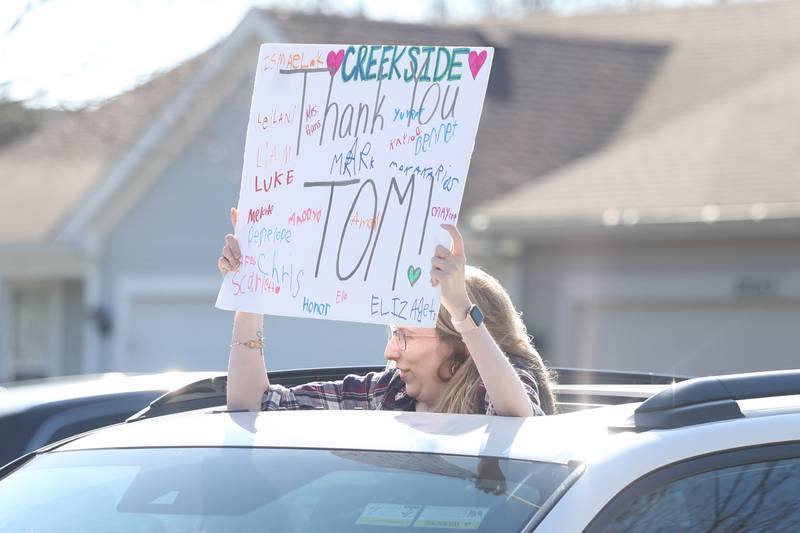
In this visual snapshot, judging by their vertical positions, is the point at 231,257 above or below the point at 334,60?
below

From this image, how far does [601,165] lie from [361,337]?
10.0 feet

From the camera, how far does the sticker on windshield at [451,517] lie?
8.39ft

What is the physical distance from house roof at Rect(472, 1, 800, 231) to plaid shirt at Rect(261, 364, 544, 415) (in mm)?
7762

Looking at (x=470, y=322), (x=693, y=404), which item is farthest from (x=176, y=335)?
(x=693, y=404)

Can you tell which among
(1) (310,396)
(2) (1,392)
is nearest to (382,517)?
(1) (310,396)

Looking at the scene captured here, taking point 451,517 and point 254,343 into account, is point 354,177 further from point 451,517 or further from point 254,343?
point 451,517

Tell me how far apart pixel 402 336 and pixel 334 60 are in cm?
82

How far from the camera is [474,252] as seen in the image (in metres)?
12.8

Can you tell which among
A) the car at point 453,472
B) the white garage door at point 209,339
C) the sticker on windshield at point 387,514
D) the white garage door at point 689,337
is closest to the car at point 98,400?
the car at point 453,472

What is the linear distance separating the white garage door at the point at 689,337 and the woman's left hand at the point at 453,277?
27.2 feet

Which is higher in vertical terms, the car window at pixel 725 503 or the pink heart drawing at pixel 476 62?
the pink heart drawing at pixel 476 62

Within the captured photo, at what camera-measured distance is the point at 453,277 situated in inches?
131

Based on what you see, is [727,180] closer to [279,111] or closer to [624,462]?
[279,111]

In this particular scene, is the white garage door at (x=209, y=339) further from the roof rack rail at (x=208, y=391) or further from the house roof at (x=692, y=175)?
the roof rack rail at (x=208, y=391)
